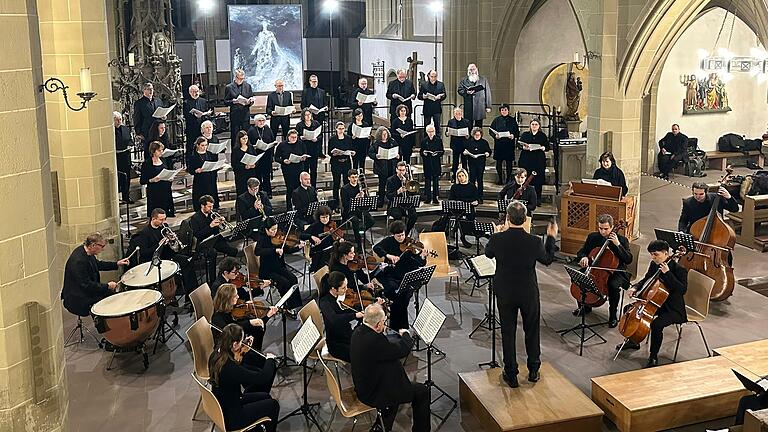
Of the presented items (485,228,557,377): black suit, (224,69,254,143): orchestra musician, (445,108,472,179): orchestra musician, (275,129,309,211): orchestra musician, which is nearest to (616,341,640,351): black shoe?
(485,228,557,377): black suit

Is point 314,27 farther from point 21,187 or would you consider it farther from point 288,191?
point 21,187

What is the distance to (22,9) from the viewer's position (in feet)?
17.2

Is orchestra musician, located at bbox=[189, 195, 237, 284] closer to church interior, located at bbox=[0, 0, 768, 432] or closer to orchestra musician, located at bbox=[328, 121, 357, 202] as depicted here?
church interior, located at bbox=[0, 0, 768, 432]

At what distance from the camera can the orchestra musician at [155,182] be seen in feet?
36.7

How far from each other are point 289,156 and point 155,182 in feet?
7.43

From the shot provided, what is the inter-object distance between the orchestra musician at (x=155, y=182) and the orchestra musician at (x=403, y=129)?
13.6ft

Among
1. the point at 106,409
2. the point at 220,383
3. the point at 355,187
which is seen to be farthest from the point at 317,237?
the point at 220,383

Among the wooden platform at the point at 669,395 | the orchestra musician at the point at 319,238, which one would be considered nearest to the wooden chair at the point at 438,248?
the orchestra musician at the point at 319,238

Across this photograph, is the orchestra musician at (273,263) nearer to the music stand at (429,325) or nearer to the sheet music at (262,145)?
the sheet music at (262,145)

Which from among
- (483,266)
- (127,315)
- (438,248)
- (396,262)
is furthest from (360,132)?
(127,315)

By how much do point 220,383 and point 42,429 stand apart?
128 centimetres

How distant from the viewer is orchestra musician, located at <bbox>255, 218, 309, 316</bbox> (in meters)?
9.98

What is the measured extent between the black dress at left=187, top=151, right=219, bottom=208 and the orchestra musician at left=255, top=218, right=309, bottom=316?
216 cm

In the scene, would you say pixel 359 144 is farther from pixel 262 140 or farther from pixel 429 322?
pixel 429 322
